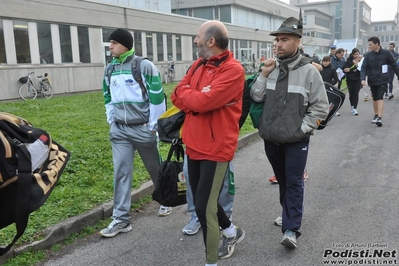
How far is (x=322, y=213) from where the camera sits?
454 centimetres

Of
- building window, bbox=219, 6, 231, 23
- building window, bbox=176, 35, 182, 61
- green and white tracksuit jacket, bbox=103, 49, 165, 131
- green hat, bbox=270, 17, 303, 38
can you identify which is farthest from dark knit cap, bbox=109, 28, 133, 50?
building window, bbox=219, 6, 231, 23

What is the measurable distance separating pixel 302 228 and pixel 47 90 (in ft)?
52.4

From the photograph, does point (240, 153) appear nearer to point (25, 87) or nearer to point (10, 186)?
point (10, 186)

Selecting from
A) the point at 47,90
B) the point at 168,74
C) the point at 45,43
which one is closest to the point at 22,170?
the point at 47,90

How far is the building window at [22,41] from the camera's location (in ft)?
55.2

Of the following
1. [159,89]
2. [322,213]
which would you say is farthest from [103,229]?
[322,213]

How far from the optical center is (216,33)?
302cm

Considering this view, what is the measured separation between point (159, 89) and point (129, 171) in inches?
36.2

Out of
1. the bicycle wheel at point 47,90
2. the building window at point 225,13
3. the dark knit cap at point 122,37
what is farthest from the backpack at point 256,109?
the building window at point 225,13

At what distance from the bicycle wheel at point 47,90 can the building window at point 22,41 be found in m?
1.26

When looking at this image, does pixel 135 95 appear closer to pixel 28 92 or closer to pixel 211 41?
pixel 211 41

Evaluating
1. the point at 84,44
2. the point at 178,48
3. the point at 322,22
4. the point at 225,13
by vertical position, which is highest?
the point at 322,22

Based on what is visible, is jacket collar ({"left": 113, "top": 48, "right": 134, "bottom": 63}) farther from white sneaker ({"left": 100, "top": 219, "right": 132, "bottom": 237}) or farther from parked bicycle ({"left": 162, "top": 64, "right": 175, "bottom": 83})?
parked bicycle ({"left": 162, "top": 64, "right": 175, "bottom": 83})

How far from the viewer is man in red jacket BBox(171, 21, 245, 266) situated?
2979 mm
